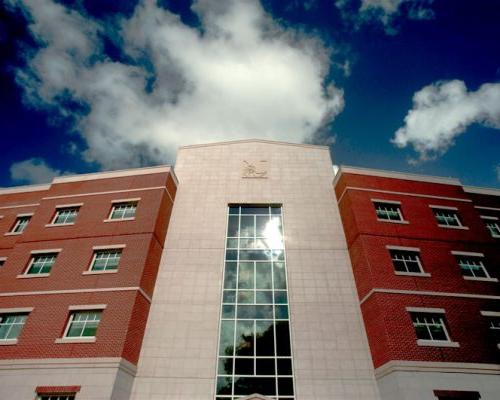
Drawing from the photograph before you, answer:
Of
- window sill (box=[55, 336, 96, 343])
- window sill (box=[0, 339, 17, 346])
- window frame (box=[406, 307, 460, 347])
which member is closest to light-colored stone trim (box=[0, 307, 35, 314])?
window sill (box=[0, 339, 17, 346])

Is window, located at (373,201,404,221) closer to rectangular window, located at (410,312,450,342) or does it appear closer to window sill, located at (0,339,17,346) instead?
rectangular window, located at (410,312,450,342)

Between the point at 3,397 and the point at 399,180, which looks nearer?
the point at 3,397

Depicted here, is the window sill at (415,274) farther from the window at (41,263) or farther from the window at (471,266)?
the window at (41,263)

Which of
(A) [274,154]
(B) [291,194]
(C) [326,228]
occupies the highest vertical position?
(A) [274,154]

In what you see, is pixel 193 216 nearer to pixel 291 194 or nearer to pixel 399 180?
pixel 291 194

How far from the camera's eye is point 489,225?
23.1 m

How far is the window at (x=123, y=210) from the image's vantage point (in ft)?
70.1

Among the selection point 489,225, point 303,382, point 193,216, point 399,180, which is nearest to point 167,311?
point 193,216

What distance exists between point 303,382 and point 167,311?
815 cm

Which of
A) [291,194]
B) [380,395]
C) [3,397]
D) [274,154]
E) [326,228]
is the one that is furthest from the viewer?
[274,154]

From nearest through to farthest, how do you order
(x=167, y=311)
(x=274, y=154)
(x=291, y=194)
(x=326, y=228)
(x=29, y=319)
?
(x=29, y=319)
(x=167, y=311)
(x=326, y=228)
(x=291, y=194)
(x=274, y=154)

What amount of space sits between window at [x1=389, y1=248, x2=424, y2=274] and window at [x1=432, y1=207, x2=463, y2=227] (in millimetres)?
3616

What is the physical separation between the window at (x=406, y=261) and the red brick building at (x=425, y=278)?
57 millimetres

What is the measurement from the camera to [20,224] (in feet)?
77.6
